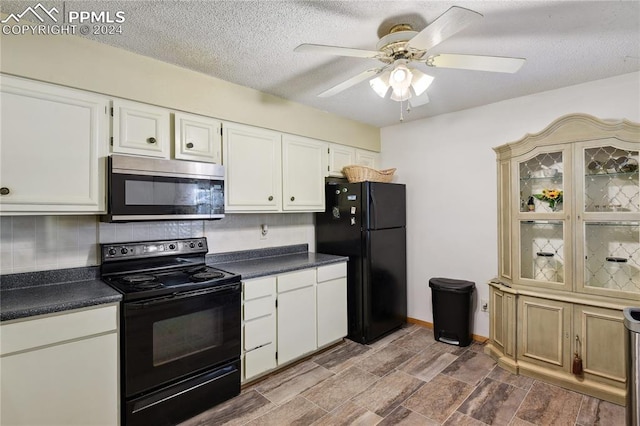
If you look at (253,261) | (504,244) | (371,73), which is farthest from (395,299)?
(371,73)

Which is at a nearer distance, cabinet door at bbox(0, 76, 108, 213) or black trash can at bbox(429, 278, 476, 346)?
cabinet door at bbox(0, 76, 108, 213)

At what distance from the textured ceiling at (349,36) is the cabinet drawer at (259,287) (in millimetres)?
1614

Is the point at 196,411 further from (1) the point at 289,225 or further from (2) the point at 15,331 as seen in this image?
Result: (1) the point at 289,225

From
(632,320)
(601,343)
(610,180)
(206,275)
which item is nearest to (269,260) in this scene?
(206,275)

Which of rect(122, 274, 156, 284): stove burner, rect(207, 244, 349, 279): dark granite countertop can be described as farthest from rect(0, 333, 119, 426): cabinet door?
rect(207, 244, 349, 279): dark granite countertop

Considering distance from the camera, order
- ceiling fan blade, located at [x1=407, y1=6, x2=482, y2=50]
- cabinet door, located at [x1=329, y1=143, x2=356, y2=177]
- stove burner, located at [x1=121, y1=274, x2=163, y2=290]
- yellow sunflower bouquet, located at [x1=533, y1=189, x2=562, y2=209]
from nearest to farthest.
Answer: ceiling fan blade, located at [x1=407, y1=6, x2=482, y2=50] → stove burner, located at [x1=121, y1=274, x2=163, y2=290] → yellow sunflower bouquet, located at [x1=533, y1=189, x2=562, y2=209] → cabinet door, located at [x1=329, y1=143, x2=356, y2=177]

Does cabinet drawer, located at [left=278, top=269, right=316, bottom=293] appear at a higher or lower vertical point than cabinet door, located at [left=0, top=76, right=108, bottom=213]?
lower

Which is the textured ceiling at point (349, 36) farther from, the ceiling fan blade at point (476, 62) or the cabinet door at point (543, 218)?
the cabinet door at point (543, 218)

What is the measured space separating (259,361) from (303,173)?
68.6 inches

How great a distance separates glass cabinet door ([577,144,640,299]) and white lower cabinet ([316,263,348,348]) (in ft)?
6.29

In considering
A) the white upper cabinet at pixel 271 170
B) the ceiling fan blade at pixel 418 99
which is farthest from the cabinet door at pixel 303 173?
the ceiling fan blade at pixel 418 99

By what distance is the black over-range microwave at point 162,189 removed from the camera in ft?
6.51

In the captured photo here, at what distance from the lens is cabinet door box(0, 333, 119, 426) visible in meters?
1.51

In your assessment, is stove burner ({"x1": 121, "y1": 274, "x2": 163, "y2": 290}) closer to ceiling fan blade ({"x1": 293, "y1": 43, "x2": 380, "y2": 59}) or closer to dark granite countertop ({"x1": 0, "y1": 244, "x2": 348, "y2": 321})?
A: dark granite countertop ({"x1": 0, "y1": 244, "x2": 348, "y2": 321})
